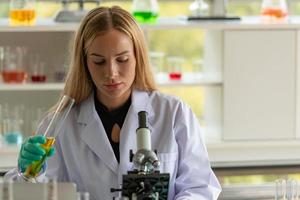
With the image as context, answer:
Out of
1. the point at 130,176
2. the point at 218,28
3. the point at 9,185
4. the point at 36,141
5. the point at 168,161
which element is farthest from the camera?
the point at 218,28

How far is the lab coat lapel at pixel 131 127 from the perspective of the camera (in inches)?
108

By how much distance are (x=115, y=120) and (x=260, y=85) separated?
7.34 feet

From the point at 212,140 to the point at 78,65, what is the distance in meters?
2.26

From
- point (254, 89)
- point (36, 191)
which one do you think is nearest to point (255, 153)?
point (254, 89)

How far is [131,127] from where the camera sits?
2801mm

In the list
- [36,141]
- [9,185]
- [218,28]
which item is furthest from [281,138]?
[9,185]

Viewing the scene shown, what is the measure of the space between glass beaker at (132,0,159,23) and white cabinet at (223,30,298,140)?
48 cm

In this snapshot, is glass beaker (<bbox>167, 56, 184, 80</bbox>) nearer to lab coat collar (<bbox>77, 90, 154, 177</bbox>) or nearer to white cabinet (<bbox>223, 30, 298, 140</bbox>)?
white cabinet (<bbox>223, 30, 298, 140</bbox>)

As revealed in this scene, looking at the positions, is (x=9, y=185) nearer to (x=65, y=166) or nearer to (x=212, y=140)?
(x=65, y=166)

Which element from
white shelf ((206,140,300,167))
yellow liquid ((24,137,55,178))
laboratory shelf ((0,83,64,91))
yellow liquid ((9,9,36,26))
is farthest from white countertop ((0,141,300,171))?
yellow liquid ((24,137,55,178))

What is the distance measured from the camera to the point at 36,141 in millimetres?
2477

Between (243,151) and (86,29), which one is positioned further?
Result: (243,151)

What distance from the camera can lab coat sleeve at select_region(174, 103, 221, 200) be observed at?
8.80ft

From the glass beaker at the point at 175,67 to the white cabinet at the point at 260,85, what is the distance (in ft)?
0.94
